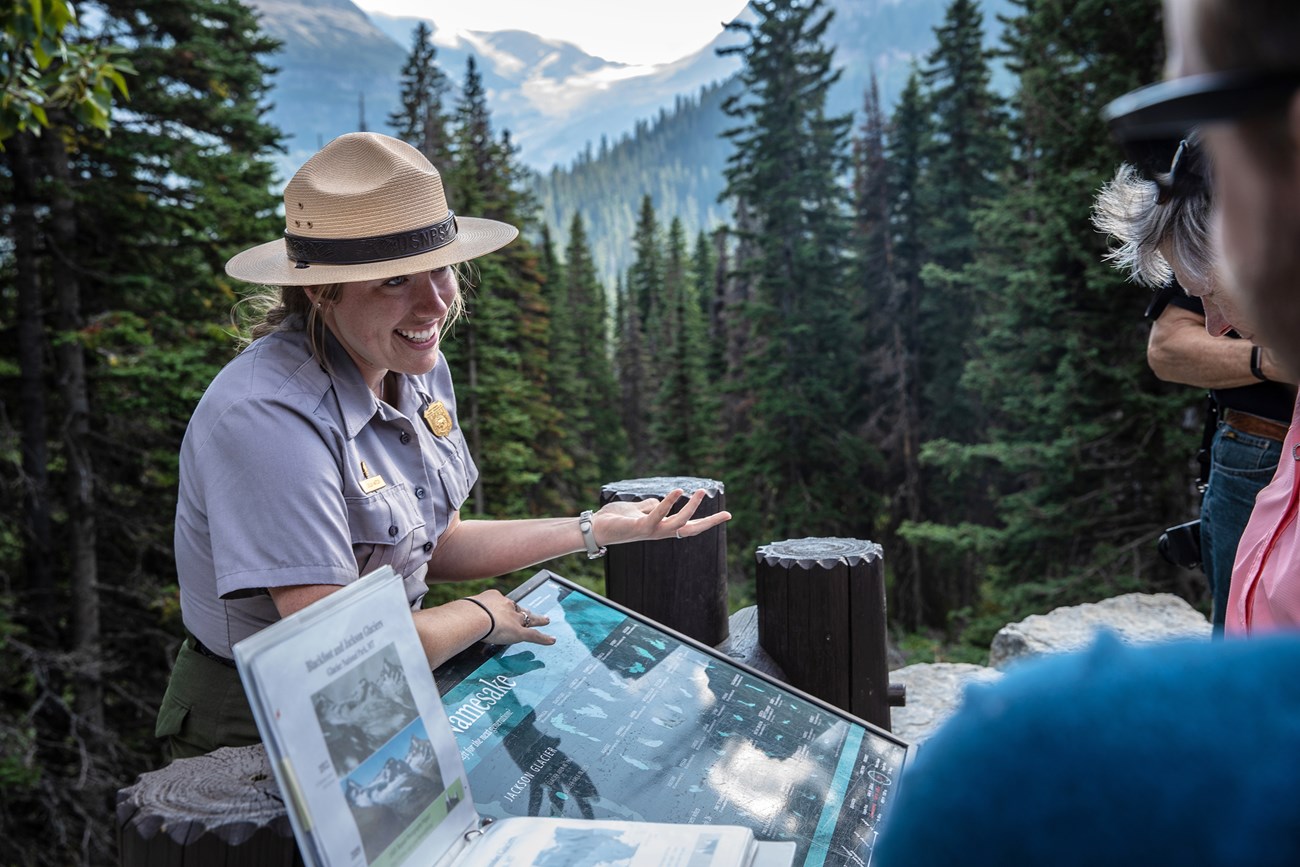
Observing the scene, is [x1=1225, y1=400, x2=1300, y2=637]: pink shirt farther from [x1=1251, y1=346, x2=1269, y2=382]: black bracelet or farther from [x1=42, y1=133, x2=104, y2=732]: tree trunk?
[x1=42, y1=133, x2=104, y2=732]: tree trunk

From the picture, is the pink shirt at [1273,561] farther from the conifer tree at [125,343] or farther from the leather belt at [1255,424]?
the conifer tree at [125,343]

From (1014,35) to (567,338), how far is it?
21010 millimetres

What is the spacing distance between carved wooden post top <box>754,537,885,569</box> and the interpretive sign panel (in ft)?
2.13

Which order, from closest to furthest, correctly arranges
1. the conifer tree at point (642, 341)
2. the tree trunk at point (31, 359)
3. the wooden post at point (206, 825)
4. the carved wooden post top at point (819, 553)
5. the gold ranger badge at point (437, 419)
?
the wooden post at point (206, 825), the gold ranger badge at point (437, 419), the carved wooden post top at point (819, 553), the tree trunk at point (31, 359), the conifer tree at point (642, 341)

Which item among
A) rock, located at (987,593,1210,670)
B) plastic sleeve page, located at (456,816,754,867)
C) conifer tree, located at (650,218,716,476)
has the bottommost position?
conifer tree, located at (650,218,716,476)

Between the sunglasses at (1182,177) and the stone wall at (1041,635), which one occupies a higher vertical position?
the sunglasses at (1182,177)

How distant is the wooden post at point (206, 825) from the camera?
1.37 m

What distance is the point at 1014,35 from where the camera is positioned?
24922mm

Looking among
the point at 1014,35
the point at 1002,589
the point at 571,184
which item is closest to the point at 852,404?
the point at 1014,35

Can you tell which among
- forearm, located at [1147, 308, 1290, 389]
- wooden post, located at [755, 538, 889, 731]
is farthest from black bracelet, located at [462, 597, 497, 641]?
forearm, located at [1147, 308, 1290, 389]

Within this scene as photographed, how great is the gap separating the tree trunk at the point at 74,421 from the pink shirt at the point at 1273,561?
12.9 metres

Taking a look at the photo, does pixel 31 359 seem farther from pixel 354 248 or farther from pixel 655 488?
pixel 354 248

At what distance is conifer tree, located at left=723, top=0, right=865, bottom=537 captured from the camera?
26609 millimetres

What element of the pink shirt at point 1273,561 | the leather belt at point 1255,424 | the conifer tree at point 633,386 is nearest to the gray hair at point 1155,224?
the pink shirt at point 1273,561
